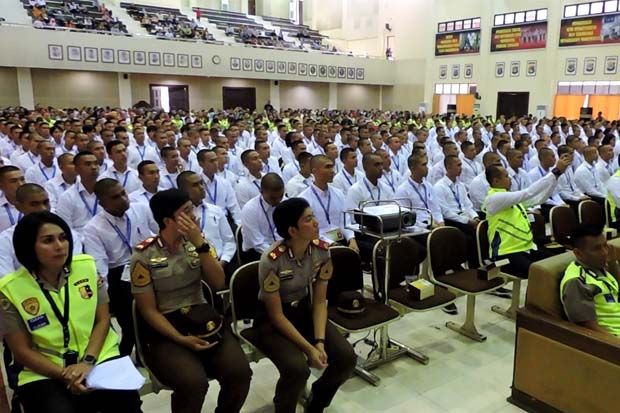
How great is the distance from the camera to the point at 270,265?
9.52 ft

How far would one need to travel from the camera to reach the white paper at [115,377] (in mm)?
2287

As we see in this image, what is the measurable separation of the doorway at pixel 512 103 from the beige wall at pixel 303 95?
936 cm

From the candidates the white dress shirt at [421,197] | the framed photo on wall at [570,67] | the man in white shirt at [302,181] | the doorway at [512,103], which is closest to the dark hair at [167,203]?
the man in white shirt at [302,181]

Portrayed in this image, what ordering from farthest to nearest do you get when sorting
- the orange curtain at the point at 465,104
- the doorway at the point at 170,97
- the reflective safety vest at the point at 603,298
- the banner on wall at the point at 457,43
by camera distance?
the orange curtain at the point at 465,104 < the banner on wall at the point at 457,43 < the doorway at the point at 170,97 < the reflective safety vest at the point at 603,298

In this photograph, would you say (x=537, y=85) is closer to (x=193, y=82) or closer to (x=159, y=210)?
(x=193, y=82)

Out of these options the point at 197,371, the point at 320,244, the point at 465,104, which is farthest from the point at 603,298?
the point at 465,104

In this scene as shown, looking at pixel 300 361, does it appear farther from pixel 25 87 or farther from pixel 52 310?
pixel 25 87

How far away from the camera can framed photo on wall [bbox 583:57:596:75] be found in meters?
19.8

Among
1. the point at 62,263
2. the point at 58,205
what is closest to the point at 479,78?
the point at 58,205

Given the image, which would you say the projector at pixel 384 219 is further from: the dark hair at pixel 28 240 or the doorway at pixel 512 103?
the doorway at pixel 512 103

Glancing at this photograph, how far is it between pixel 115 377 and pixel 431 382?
7.14ft

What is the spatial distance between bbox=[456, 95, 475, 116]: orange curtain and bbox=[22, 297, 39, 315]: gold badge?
24.4 m

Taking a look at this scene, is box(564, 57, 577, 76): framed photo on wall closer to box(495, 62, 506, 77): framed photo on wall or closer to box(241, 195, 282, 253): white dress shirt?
box(495, 62, 506, 77): framed photo on wall

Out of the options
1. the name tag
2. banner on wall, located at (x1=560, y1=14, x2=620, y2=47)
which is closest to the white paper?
the name tag
